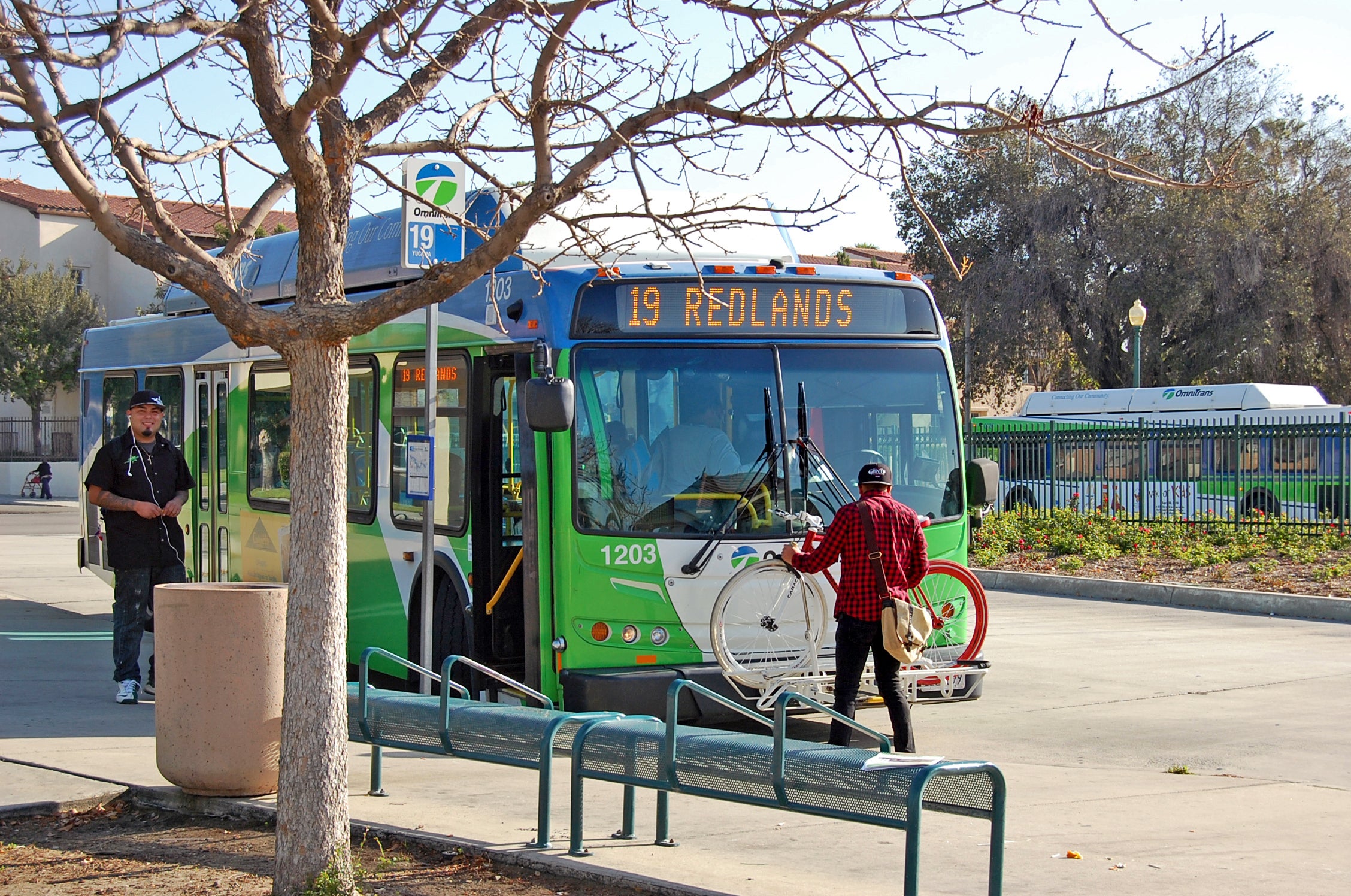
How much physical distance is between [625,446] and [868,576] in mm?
1580

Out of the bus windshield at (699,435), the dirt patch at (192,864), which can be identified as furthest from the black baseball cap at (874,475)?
the dirt patch at (192,864)

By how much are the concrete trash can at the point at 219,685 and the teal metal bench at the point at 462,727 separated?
16.9 inches

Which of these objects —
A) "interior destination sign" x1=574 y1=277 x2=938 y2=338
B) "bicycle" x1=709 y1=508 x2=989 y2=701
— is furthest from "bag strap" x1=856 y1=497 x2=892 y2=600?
"interior destination sign" x1=574 y1=277 x2=938 y2=338

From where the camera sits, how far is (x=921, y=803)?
4633mm

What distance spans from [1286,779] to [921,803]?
4.06 meters

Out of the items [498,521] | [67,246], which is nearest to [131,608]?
[498,521]

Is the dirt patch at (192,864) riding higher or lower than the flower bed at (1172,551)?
lower

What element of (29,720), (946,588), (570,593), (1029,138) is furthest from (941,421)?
(29,720)

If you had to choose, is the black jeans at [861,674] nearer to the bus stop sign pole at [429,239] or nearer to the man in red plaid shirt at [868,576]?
the man in red plaid shirt at [868,576]

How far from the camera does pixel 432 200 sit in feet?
27.4

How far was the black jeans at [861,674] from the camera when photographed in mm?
7660

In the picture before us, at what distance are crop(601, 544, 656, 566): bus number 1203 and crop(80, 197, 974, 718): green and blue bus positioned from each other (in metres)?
0.01

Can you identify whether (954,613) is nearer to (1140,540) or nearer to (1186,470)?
(1140,540)

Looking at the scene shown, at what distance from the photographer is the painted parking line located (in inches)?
518
